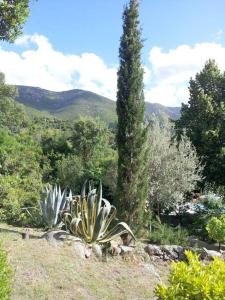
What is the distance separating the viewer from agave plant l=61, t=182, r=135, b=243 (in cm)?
932

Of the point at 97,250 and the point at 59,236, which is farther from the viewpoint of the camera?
the point at 97,250

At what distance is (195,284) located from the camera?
389cm

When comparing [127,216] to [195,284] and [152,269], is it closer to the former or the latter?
[152,269]

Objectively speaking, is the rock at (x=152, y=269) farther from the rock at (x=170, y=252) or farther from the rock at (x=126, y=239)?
the rock at (x=126, y=239)

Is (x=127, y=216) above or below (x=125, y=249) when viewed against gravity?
above

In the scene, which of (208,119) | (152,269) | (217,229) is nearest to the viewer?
(152,269)

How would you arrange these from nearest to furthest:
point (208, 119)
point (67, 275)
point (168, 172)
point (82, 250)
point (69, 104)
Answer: point (67, 275) → point (82, 250) → point (168, 172) → point (208, 119) → point (69, 104)

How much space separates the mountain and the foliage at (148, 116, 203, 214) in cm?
10437

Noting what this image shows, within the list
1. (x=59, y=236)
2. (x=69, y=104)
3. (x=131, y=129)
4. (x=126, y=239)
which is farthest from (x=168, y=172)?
(x=69, y=104)

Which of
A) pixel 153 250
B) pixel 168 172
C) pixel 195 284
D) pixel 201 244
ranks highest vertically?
pixel 195 284

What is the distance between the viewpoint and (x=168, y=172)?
56.7ft

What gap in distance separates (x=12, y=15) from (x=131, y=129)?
4.38 meters

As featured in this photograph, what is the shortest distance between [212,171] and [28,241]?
14348mm

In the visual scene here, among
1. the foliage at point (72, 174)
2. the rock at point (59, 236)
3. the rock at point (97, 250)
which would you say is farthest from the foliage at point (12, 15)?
the foliage at point (72, 174)
